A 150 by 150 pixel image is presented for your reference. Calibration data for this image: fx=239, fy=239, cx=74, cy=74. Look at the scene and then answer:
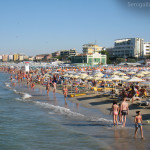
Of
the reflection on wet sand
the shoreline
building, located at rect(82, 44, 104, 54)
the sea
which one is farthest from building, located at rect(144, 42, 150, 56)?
the reflection on wet sand

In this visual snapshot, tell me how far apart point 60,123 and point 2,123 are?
2884 millimetres

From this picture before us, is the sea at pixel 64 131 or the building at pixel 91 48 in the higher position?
the building at pixel 91 48

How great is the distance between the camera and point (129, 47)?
102250 mm

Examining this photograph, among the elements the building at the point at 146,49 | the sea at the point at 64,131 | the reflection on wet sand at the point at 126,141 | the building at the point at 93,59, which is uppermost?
the building at the point at 146,49

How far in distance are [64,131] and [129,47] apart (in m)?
96.5

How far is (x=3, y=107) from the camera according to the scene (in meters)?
15.8

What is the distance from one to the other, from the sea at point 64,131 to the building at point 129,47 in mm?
86916

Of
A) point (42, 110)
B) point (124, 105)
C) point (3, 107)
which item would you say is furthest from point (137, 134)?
point (3, 107)

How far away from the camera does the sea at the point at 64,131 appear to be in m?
8.01

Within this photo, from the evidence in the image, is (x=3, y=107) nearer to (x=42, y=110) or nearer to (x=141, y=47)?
(x=42, y=110)

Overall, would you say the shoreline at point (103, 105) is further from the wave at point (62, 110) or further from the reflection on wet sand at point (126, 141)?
the reflection on wet sand at point (126, 141)

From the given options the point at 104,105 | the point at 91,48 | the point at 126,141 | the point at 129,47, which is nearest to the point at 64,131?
the point at 126,141

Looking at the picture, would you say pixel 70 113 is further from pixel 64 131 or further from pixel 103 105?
pixel 64 131

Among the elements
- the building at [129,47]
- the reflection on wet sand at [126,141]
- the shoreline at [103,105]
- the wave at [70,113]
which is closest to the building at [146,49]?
the building at [129,47]
